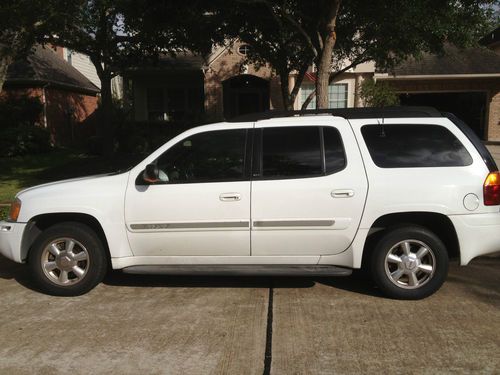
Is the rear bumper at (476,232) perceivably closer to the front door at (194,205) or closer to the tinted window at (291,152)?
the tinted window at (291,152)

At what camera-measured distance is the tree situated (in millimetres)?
9132

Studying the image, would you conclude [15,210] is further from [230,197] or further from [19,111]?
[19,111]

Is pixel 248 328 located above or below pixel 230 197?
below

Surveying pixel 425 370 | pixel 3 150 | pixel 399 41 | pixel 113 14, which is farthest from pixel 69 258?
pixel 3 150

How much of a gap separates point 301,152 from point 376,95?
13.7 m

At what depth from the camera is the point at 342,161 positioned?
4758mm

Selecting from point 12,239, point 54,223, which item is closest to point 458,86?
point 54,223

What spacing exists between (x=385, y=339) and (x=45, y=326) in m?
2.86

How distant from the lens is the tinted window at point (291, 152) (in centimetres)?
478

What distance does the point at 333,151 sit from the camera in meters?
4.79

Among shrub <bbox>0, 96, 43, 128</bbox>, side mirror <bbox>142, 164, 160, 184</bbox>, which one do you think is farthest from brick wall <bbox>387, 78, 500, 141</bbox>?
side mirror <bbox>142, 164, 160, 184</bbox>

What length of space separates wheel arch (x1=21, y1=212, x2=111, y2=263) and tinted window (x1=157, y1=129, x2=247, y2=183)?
2.95 ft

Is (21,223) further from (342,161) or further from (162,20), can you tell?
(162,20)

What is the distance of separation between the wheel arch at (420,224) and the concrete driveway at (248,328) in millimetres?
486
